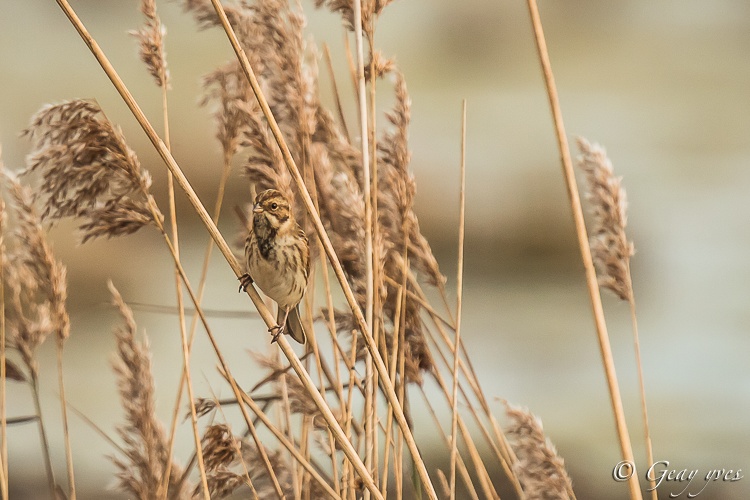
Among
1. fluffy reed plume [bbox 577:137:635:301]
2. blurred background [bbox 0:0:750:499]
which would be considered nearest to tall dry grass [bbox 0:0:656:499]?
fluffy reed plume [bbox 577:137:635:301]

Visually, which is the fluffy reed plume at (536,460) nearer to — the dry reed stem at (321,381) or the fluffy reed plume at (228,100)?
the dry reed stem at (321,381)

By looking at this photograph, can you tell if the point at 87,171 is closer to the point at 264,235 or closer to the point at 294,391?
the point at 264,235

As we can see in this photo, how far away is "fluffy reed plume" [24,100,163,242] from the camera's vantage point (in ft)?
5.74

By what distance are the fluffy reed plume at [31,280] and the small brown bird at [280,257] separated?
456 mm

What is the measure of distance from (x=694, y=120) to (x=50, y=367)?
25.0ft

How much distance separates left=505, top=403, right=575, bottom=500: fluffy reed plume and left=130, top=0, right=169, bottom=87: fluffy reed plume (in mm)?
1019

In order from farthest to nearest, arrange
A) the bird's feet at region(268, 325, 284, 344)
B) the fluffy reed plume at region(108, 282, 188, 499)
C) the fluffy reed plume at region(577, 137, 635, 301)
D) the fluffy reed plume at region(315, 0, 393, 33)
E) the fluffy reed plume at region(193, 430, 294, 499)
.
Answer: the fluffy reed plume at region(108, 282, 188, 499) → the fluffy reed plume at region(193, 430, 294, 499) → the fluffy reed plume at region(315, 0, 393, 33) → the fluffy reed plume at region(577, 137, 635, 301) → the bird's feet at region(268, 325, 284, 344)

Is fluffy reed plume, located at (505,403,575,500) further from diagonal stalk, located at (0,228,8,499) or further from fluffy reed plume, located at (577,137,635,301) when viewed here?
diagonal stalk, located at (0,228,8,499)

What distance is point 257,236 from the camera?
2145 mm

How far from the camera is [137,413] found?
2016 mm

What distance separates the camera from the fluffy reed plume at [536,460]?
175cm

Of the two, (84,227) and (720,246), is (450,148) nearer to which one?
(720,246)

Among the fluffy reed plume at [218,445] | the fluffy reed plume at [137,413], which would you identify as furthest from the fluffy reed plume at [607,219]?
the fluffy reed plume at [137,413]

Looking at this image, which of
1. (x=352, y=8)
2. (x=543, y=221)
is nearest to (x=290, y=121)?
(x=352, y=8)
